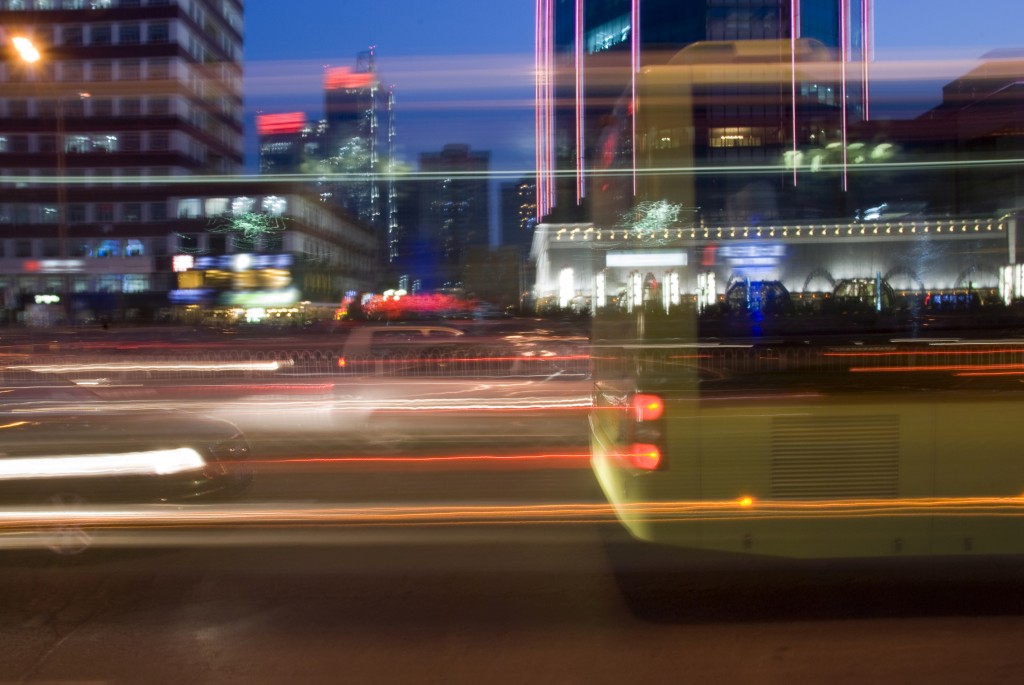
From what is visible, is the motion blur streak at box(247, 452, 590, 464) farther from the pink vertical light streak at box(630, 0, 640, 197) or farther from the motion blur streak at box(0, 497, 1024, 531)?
the pink vertical light streak at box(630, 0, 640, 197)

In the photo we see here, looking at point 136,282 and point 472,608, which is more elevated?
point 136,282

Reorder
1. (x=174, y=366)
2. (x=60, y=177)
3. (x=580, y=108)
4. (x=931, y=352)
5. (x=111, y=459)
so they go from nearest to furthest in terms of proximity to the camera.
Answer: (x=931, y=352) → (x=580, y=108) → (x=111, y=459) → (x=60, y=177) → (x=174, y=366)

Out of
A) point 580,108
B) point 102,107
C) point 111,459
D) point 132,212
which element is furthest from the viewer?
point 132,212

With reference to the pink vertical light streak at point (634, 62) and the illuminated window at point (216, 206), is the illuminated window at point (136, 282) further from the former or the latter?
the pink vertical light streak at point (634, 62)

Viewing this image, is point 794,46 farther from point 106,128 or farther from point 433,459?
point 433,459

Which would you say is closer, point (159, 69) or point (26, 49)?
point (159, 69)

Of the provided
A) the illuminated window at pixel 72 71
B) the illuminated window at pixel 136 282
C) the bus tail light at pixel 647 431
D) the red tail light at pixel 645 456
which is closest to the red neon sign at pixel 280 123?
the illuminated window at pixel 72 71

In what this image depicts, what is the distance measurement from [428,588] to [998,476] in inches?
126

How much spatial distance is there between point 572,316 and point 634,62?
1876mm

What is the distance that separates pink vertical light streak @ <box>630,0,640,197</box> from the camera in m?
4.23

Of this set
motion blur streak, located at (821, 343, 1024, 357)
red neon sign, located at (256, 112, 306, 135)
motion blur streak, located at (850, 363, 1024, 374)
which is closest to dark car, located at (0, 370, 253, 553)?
red neon sign, located at (256, 112, 306, 135)

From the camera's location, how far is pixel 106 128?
5.73m

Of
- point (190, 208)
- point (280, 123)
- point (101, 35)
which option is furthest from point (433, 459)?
point (101, 35)

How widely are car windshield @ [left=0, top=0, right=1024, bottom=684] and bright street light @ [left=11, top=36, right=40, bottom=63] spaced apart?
2 centimetres
